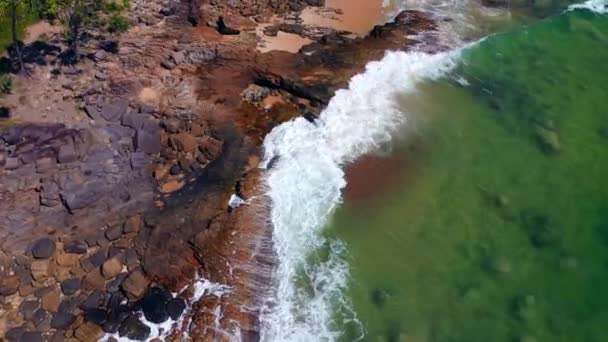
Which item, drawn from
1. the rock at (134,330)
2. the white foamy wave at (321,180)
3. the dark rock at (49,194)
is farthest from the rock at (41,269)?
the white foamy wave at (321,180)

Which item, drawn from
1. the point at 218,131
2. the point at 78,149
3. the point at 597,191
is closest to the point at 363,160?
the point at 218,131

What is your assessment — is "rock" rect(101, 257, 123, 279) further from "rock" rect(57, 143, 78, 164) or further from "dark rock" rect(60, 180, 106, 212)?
"rock" rect(57, 143, 78, 164)

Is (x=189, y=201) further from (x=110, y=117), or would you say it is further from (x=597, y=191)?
(x=597, y=191)

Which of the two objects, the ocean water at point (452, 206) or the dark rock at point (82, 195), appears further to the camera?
the dark rock at point (82, 195)

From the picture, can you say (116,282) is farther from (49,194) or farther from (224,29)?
(224,29)

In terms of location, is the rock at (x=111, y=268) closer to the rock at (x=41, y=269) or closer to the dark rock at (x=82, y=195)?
the rock at (x=41, y=269)

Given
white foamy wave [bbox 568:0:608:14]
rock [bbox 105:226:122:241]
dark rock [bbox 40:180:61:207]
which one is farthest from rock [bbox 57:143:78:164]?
white foamy wave [bbox 568:0:608:14]
